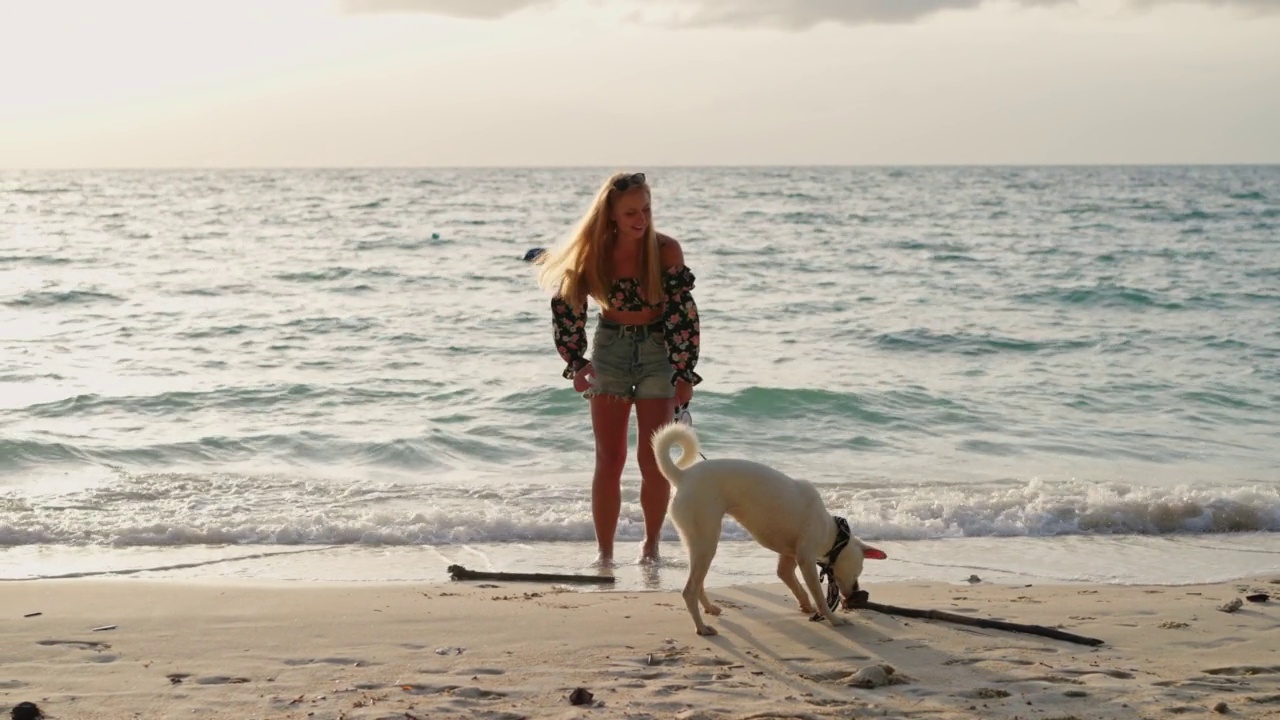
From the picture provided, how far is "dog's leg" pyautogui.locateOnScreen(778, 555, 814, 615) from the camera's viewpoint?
4891 millimetres

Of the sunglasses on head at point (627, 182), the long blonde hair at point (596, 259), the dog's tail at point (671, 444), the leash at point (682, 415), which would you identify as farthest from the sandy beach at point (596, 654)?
the sunglasses on head at point (627, 182)

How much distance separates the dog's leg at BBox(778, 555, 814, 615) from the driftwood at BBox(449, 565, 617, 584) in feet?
3.27

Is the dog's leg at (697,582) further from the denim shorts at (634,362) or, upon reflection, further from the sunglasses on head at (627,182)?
the sunglasses on head at (627,182)

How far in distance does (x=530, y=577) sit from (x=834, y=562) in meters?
1.52

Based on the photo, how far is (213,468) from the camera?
8.53m

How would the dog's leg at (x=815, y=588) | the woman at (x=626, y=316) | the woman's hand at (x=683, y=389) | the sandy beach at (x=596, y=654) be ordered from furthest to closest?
the woman's hand at (x=683, y=389) → the woman at (x=626, y=316) → the dog's leg at (x=815, y=588) → the sandy beach at (x=596, y=654)

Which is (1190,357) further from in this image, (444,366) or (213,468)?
(213,468)

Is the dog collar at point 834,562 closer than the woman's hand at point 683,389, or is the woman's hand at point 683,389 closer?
the dog collar at point 834,562

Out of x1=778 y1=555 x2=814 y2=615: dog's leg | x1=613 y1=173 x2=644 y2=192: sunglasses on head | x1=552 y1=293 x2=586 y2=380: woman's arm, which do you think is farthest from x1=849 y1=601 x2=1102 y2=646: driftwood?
x1=613 y1=173 x2=644 y2=192: sunglasses on head

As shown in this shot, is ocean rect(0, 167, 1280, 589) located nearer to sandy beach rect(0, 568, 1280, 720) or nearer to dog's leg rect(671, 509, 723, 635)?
sandy beach rect(0, 568, 1280, 720)

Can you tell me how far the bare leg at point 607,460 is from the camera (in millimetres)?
5738

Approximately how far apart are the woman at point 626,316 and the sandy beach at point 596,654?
2.78 ft

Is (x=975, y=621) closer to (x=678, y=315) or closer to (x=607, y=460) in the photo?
(x=678, y=315)

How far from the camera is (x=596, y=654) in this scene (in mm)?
4348
